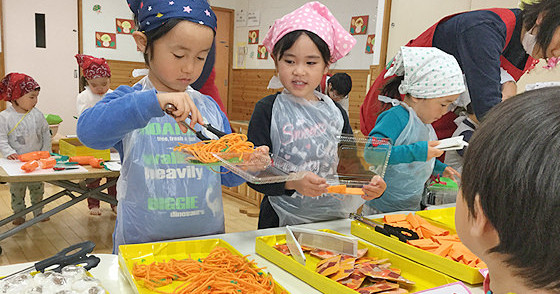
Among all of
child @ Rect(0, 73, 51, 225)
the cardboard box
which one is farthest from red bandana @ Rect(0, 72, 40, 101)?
the cardboard box

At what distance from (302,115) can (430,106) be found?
1.74ft

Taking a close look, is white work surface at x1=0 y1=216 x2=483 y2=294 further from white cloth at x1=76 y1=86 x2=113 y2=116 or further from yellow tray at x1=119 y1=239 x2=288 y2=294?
white cloth at x1=76 y1=86 x2=113 y2=116

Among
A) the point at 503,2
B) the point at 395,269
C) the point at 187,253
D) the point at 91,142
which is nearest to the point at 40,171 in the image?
the point at 91,142

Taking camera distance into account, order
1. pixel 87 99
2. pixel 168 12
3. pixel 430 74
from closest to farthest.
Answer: pixel 168 12, pixel 430 74, pixel 87 99

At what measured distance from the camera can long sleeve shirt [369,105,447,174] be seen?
1542 millimetres

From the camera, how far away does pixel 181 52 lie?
1193mm

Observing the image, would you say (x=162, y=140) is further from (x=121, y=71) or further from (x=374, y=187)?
(x=121, y=71)

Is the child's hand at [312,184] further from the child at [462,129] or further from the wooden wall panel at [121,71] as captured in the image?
the wooden wall panel at [121,71]

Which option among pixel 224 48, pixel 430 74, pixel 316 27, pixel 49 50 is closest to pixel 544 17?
pixel 430 74

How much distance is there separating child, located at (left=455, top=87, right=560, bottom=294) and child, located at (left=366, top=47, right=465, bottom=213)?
3.38 feet

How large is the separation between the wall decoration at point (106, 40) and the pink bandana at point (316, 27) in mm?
5565

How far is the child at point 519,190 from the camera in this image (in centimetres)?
46

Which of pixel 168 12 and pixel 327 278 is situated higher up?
pixel 168 12

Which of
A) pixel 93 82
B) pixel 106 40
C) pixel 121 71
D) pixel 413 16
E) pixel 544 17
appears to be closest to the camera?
pixel 544 17
